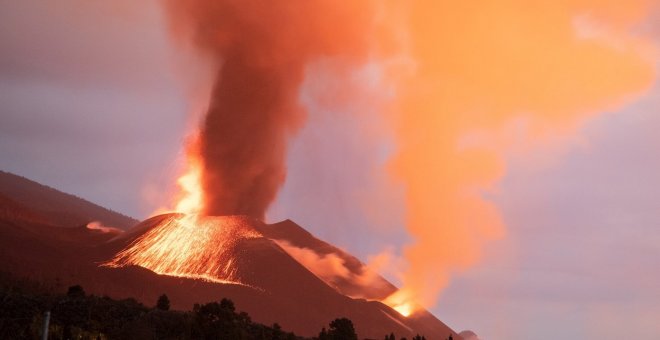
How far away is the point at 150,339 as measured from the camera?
2243 inches

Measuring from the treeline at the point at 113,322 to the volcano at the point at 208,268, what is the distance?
35.8m

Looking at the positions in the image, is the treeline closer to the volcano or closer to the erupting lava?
the volcano

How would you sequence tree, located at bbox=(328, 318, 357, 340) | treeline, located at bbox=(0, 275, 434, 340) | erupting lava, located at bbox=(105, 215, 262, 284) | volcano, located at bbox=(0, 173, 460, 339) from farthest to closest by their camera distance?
erupting lava, located at bbox=(105, 215, 262, 284)
volcano, located at bbox=(0, 173, 460, 339)
tree, located at bbox=(328, 318, 357, 340)
treeline, located at bbox=(0, 275, 434, 340)

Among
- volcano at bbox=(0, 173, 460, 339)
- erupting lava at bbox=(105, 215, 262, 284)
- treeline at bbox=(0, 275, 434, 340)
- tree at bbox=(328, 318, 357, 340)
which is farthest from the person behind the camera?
erupting lava at bbox=(105, 215, 262, 284)

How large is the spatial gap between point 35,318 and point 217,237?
279 feet

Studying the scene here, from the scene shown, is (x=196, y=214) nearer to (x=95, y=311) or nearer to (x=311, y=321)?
(x=311, y=321)

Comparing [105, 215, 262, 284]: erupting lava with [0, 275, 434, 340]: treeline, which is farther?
[105, 215, 262, 284]: erupting lava

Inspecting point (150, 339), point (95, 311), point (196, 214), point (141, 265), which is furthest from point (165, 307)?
point (196, 214)

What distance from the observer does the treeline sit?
5391 cm

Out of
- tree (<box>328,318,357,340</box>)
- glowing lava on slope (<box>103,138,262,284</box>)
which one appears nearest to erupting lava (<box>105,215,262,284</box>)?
glowing lava on slope (<box>103,138,262,284</box>)

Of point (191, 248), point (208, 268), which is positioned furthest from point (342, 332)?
point (191, 248)

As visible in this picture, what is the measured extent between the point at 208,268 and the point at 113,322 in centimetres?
A: 7224

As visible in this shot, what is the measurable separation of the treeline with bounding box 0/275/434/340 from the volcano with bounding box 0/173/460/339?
35.8 m

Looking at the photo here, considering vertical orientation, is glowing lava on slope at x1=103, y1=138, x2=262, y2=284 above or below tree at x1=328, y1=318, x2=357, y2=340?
above
